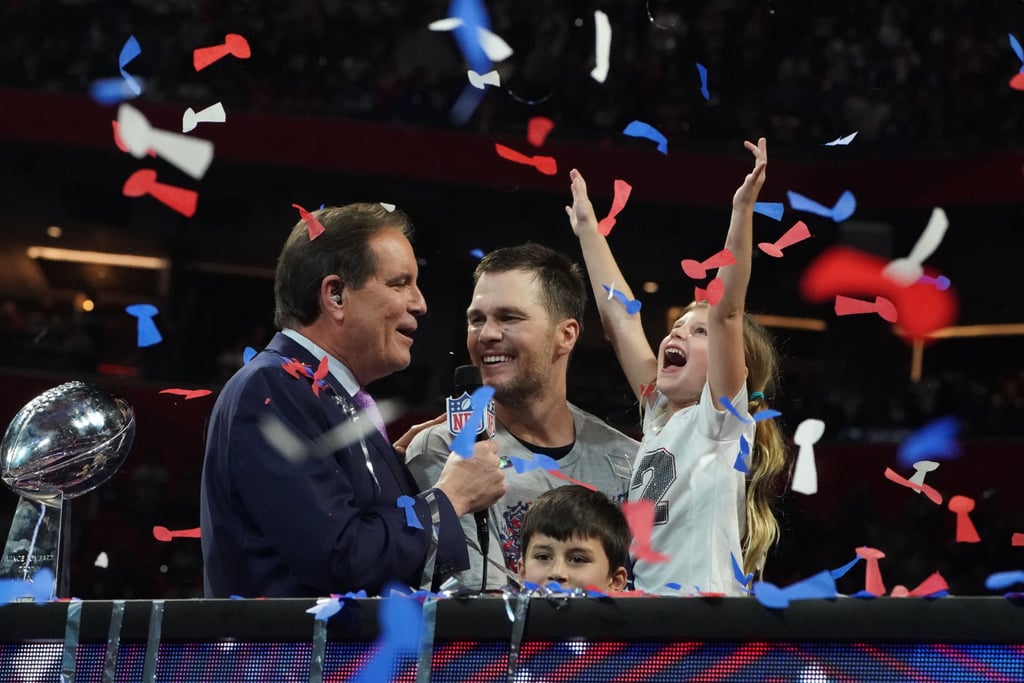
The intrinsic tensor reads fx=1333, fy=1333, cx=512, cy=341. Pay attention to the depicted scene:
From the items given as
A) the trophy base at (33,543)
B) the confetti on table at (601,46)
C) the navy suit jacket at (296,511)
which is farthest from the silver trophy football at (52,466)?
the confetti on table at (601,46)

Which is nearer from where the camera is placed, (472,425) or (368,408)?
(472,425)

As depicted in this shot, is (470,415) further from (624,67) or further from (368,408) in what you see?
(624,67)

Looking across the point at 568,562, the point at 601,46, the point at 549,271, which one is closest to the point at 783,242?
the point at 549,271

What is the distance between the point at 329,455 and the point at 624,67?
7894mm

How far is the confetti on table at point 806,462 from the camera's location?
1441 millimetres

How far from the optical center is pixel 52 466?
5.28 feet

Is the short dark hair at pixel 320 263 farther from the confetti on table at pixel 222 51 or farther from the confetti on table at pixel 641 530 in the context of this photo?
the confetti on table at pixel 222 51

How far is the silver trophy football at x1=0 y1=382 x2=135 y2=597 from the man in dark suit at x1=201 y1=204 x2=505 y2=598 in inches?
5.7

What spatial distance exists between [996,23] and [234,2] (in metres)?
5.30

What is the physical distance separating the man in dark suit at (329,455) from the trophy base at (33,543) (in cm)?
18

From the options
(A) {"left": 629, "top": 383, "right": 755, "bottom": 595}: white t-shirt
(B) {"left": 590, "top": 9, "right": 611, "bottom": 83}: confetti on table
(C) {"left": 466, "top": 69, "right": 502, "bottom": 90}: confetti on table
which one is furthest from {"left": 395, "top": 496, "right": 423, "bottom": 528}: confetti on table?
(B) {"left": 590, "top": 9, "right": 611, "bottom": 83}: confetti on table

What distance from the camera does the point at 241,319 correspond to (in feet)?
30.6

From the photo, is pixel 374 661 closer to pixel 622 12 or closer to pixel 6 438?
pixel 6 438

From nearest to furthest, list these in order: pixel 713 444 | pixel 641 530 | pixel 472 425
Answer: pixel 641 530, pixel 472 425, pixel 713 444
